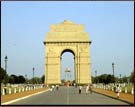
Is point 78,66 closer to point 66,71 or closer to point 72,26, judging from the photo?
point 72,26

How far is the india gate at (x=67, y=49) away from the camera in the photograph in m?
95.8

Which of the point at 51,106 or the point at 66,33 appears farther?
the point at 66,33

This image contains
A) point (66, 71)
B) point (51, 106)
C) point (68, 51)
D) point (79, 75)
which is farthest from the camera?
point (66, 71)

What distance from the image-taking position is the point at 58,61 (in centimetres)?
9638

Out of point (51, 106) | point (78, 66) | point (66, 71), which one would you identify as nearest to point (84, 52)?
point (78, 66)

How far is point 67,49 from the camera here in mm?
99062

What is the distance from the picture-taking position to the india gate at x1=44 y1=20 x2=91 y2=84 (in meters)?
95.8

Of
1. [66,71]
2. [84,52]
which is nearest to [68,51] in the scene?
[84,52]

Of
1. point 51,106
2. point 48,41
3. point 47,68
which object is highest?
point 48,41

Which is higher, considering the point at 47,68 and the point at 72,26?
the point at 72,26

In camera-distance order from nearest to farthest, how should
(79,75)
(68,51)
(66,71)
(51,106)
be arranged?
(51,106) < (79,75) < (68,51) < (66,71)

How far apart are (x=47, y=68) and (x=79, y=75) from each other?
789 cm

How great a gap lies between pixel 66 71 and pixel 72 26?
109ft

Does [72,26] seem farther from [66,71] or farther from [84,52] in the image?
[66,71]
